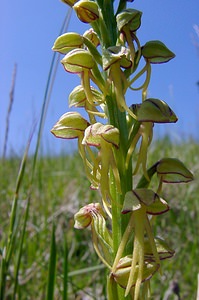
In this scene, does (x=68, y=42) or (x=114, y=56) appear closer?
(x=114, y=56)

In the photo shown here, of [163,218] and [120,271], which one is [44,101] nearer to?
[120,271]

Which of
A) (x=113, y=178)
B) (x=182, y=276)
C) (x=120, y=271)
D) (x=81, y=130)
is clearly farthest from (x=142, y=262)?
(x=182, y=276)

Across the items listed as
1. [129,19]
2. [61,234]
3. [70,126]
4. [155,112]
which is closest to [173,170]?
[155,112]

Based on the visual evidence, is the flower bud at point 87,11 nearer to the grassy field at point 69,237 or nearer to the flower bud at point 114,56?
the flower bud at point 114,56

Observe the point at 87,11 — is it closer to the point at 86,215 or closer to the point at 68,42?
the point at 68,42

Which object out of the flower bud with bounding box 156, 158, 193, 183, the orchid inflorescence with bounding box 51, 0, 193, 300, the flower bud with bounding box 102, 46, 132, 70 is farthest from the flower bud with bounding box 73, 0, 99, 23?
the flower bud with bounding box 156, 158, 193, 183

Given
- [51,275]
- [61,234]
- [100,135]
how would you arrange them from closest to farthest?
[100,135] → [51,275] → [61,234]

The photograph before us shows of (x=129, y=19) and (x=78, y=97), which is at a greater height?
(x=129, y=19)
